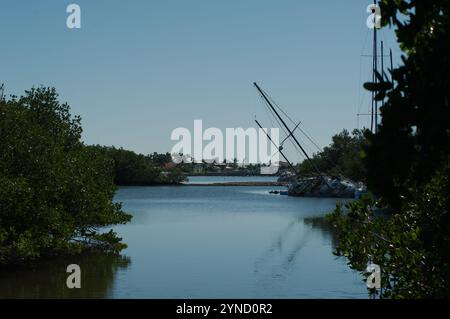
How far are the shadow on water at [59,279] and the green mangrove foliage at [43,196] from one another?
27.4 inches

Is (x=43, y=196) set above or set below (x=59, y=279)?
above

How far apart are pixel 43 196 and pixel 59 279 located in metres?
3.97

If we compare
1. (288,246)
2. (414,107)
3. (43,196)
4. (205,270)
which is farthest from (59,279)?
(414,107)

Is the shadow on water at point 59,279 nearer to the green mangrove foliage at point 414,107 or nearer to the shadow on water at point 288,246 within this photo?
the shadow on water at point 288,246

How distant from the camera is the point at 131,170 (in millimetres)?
193750

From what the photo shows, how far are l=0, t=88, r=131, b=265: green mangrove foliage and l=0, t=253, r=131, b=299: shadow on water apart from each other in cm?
70

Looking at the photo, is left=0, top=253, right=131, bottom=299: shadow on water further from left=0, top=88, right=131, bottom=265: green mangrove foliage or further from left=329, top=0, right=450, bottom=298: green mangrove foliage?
left=329, top=0, right=450, bottom=298: green mangrove foliage

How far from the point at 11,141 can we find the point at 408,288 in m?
22.2

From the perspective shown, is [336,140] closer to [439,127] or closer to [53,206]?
[53,206]

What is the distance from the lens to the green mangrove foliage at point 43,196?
29578 millimetres

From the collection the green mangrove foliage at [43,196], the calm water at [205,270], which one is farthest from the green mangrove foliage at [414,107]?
the green mangrove foliage at [43,196]

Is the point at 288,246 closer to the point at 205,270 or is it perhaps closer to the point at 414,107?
the point at 205,270

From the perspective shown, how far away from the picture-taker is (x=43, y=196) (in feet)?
105

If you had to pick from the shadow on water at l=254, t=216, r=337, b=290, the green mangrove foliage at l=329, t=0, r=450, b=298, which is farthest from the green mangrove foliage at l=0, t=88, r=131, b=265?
the green mangrove foliage at l=329, t=0, r=450, b=298
